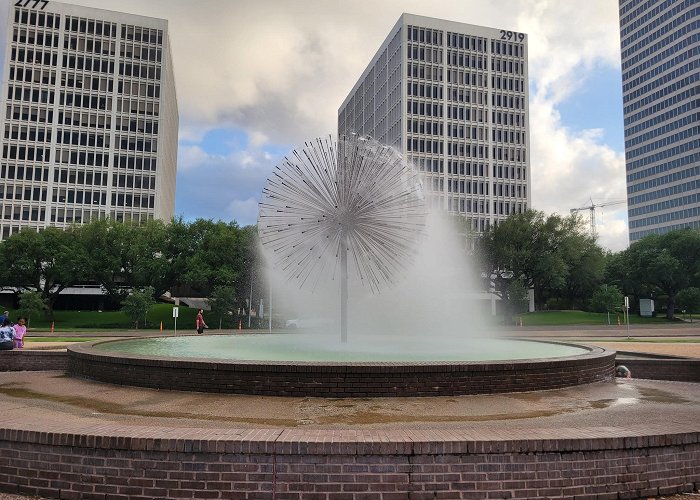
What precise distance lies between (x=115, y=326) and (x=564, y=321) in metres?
50.3

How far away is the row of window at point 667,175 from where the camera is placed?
12525cm

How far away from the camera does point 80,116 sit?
89.6m

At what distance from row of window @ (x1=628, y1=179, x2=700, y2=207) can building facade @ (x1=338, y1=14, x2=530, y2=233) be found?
164ft

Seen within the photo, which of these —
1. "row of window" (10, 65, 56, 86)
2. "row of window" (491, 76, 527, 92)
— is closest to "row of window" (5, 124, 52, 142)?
"row of window" (10, 65, 56, 86)

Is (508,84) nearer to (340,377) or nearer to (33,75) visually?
(33,75)

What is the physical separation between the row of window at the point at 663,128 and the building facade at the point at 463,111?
48.0m

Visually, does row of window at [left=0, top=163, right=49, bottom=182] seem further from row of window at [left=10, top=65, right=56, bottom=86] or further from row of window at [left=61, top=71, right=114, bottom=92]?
row of window at [left=61, top=71, right=114, bottom=92]

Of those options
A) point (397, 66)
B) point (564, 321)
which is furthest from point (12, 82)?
point (564, 321)

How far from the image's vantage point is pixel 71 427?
5676 millimetres

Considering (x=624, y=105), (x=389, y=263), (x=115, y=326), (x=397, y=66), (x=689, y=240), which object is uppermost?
(x=624, y=105)

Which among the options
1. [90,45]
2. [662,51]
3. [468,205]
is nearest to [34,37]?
[90,45]

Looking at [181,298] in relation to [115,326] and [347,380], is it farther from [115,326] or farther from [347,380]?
[347,380]

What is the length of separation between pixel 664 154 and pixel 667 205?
12470mm

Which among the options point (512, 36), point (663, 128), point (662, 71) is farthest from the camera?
point (662, 71)
